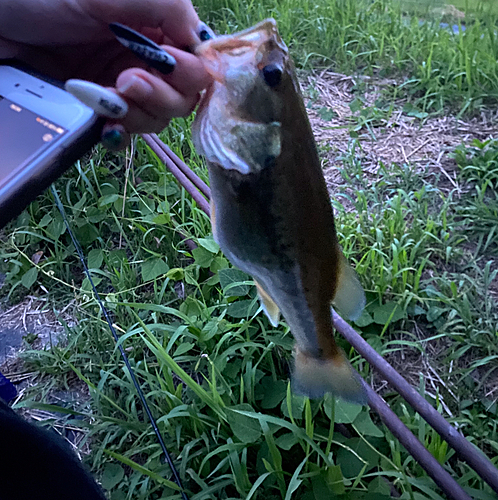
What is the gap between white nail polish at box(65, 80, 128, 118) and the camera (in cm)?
77

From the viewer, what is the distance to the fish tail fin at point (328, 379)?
45.9 inches

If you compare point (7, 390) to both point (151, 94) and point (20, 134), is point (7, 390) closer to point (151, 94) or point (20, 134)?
point (20, 134)

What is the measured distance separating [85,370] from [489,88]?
8.74 ft

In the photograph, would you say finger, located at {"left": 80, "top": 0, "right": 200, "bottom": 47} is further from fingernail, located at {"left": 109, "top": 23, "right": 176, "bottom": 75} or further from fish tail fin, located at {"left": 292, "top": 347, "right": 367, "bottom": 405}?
fish tail fin, located at {"left": 292, "top": 347, "right": 367, "bottom": 405}

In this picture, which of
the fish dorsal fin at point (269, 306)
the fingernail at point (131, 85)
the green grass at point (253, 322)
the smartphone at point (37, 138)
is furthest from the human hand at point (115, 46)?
the green grass at point (253, 322)

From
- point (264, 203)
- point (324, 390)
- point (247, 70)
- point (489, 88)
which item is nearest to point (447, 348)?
point (324, 390)

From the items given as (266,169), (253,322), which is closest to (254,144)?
(266,169)

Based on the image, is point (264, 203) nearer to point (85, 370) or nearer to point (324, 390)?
point (324, 390)

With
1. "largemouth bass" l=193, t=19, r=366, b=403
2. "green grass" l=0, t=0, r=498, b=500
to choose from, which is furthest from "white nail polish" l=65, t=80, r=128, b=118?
"green grass" l=0, t=0, r=498, b=500

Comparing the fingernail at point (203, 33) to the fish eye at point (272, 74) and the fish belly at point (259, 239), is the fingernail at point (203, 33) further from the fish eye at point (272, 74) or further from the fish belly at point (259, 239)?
the fish belly at point (259, 239)

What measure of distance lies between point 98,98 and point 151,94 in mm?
158

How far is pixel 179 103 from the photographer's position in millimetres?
965

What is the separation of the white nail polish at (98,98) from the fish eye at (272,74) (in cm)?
29

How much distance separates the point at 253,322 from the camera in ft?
5.64
